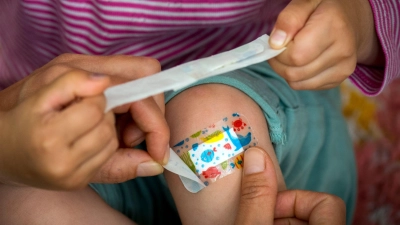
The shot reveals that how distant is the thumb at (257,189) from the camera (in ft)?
1.84

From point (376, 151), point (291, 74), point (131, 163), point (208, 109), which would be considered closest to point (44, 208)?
point (131, 163)

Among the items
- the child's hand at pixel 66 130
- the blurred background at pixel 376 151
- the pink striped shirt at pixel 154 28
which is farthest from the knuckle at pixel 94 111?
the blurred background at pixel 376 151

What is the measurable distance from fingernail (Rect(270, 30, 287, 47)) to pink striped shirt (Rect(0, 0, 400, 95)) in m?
0.21

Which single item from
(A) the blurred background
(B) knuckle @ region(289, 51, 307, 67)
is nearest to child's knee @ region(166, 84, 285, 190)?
(B) knuckle @ region(289, 51, 307, 67)

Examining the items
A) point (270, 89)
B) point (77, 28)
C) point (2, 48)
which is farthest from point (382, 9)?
point (2, 48)

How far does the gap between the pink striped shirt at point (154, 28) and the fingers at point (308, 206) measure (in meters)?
0.25

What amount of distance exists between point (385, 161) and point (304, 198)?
483 millimetres

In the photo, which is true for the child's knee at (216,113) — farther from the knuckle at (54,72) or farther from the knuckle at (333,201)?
the knuckle at (54,72)

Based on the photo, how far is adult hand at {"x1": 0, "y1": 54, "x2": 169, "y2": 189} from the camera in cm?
52

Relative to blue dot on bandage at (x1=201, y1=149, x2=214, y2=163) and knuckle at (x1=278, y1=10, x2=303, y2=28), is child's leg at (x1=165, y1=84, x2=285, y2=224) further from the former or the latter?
knuckle at (x1=278, y1=10, x2=303, y2=28)

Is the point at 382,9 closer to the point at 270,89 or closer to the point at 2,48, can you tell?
the point at 270,89

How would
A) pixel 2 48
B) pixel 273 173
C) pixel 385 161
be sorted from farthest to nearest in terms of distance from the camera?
1. pixel 385 161
2. pixel 2 48
3. pixel 273 173

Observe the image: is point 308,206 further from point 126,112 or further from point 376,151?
point 376,151

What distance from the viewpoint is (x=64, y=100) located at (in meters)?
0.42
